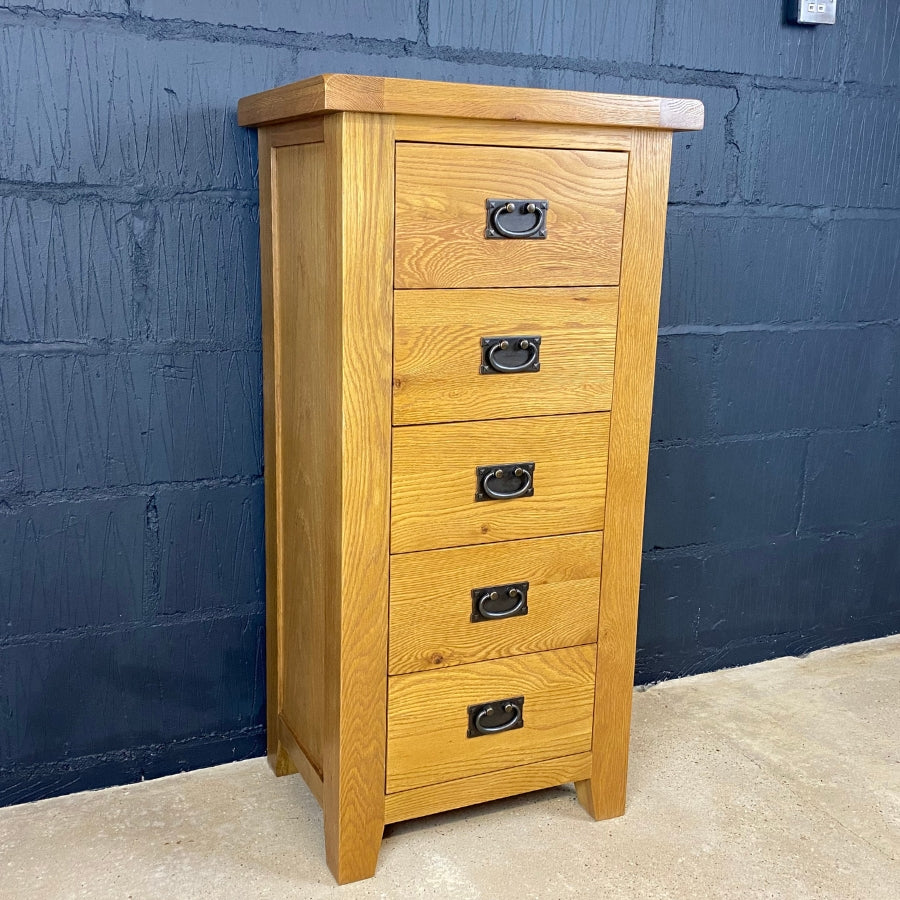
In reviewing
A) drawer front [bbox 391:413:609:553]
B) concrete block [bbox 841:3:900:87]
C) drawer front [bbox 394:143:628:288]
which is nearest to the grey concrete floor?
drawer front [bbox 391:413:609:553]

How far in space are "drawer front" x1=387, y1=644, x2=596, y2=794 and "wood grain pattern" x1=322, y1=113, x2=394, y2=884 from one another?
5 cm

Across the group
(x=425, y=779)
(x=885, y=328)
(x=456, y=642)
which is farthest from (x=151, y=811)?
(x=885, y=328)

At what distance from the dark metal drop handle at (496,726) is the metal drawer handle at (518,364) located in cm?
60

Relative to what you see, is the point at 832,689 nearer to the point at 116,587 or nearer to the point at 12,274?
the point at 116,587

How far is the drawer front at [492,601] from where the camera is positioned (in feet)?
5.74

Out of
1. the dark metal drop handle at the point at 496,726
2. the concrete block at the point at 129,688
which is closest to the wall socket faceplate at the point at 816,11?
the dark metal drop handle at the point at 496,726

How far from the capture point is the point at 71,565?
6.42 feet

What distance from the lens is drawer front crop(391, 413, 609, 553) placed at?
5.56ft

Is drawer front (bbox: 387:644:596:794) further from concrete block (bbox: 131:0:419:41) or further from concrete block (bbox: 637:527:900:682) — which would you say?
concrete block (bbox: 131:0:419:41)

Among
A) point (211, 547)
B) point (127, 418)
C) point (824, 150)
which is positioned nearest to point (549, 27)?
point (824, 150)

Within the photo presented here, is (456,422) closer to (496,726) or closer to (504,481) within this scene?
(504,481)

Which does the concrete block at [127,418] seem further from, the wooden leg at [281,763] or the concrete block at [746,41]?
the concrete block at [746,41]

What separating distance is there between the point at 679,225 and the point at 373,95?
3.49 ft

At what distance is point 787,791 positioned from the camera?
212 cm
